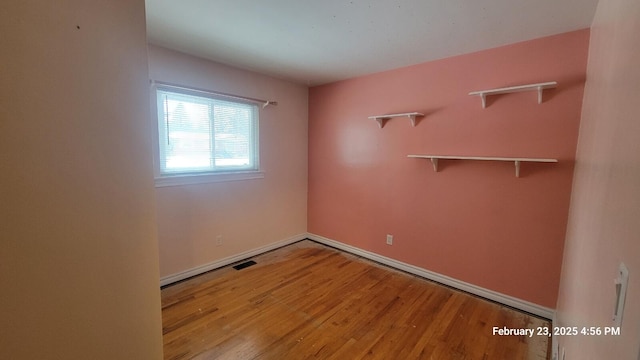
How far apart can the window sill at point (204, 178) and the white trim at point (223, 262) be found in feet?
3.13

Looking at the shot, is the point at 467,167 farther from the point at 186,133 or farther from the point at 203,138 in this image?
the point at 186,133

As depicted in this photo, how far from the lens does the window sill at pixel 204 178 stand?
255cm

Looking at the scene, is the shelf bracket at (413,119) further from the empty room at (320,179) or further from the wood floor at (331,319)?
the wood floor at (331,319)

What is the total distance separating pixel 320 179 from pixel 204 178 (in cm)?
166

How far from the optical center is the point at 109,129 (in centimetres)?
75

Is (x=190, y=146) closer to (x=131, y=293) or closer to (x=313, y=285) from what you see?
(x=313, y=285)

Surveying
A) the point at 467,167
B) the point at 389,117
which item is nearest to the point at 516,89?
the point at 467,167

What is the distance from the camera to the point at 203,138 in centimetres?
282

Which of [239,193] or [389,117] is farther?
[239,193]

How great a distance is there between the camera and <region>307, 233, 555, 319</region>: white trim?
87.0 inches

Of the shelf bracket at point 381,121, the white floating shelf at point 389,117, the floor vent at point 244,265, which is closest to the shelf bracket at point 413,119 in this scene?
the white floating shelf at point 389,117

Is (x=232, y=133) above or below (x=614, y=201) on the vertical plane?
above

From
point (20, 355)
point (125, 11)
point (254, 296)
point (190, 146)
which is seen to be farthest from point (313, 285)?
point (125, 11)

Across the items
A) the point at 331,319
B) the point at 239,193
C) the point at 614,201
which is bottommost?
the point at 331,319
